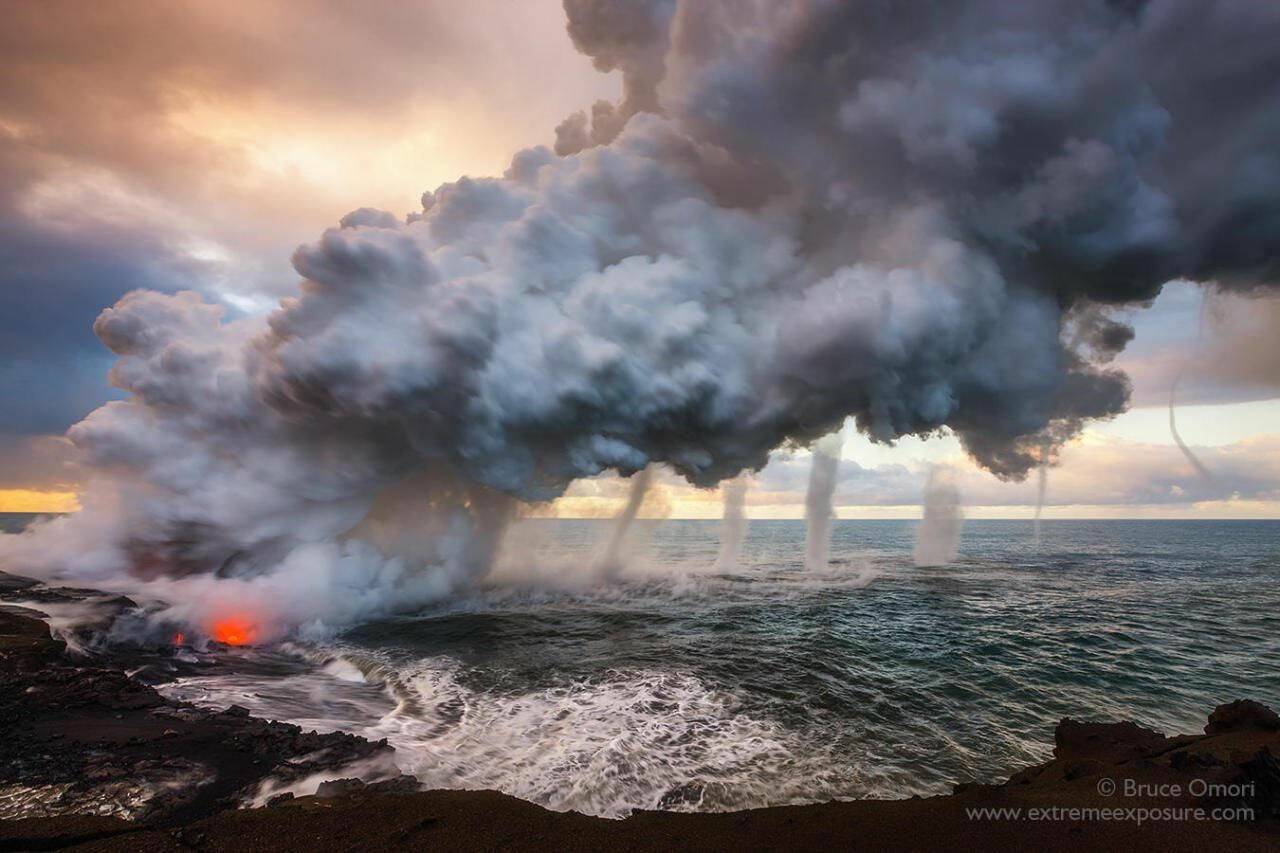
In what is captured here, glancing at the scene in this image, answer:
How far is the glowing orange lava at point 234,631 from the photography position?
2367 cm

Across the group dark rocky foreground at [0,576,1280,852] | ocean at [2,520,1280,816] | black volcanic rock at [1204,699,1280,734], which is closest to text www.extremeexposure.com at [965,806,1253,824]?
dark rocky foreground at [0,576,1280,852]

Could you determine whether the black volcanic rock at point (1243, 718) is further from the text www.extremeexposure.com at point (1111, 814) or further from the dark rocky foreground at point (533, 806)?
the text www.extremeexposure.com at point (1111, 814)

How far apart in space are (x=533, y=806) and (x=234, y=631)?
2316 centimetres

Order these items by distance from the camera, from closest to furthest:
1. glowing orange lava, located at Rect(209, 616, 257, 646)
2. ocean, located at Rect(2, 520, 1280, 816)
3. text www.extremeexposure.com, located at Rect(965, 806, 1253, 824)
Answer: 1. text www.extremeexposure.com, located at Rect(965, 806, 1253, 824)
2. ocean, located at Rect(2, 520, 1280, 816)
3. glowing orange lava, located at Rect(209, 616, 257, 646)

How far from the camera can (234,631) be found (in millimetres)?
24078

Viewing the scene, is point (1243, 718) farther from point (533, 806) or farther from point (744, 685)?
point (533, 806)

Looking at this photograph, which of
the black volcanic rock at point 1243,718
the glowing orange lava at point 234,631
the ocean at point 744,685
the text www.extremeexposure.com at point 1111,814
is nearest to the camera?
the text www.extremeexposure.com at point 1111,814

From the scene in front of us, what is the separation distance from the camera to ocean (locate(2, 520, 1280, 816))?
38.5 feet

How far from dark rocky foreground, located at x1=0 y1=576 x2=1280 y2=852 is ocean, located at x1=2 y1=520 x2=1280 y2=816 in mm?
2460

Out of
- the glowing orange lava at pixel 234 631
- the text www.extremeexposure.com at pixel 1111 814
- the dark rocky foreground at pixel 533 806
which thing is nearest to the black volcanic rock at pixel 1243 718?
the dark rocky foreground at pixel 533 806

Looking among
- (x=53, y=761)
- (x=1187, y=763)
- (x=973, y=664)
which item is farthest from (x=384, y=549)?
(x=1187, y=763)

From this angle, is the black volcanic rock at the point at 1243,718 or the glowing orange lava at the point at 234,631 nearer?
the black volcanic rock at the point at 1243,718

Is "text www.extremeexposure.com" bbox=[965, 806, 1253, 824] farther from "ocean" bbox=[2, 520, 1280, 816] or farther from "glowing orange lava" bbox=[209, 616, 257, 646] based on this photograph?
"glowing orange lava" bbox=[209, 616, 257, 646]

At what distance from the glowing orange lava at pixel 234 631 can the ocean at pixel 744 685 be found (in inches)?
70.9
